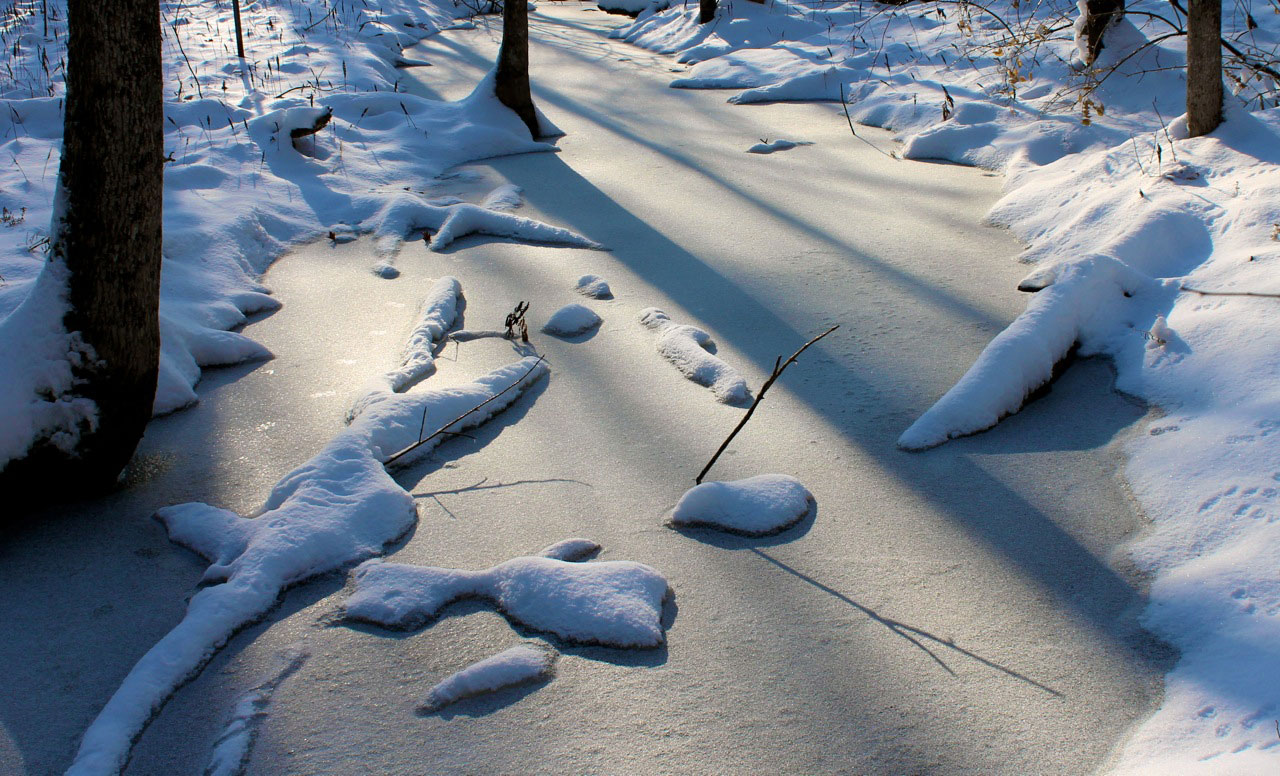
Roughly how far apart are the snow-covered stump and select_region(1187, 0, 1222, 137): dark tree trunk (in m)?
1.59

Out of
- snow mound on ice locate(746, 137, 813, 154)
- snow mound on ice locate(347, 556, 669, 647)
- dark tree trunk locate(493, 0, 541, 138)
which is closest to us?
snow mound on ice locate(347, 556, 669, 647)

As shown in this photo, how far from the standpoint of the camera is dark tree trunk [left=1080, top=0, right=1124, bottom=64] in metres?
5.96

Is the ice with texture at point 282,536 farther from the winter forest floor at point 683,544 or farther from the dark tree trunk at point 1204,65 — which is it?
the dark tree trunk at point 1204,65

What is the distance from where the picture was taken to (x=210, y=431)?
3.09m

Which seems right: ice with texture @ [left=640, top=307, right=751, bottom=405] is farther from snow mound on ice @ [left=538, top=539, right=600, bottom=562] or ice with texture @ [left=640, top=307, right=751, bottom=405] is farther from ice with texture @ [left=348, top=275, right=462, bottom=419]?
snow mound on ice @ [left=538, top=539, right=600, bottom=562]

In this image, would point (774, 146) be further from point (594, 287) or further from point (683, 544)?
point (683, 544)

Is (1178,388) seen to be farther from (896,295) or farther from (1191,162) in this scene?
(1191,162)

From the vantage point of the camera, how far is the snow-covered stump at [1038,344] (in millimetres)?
2918

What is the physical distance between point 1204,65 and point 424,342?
3960 millimetres

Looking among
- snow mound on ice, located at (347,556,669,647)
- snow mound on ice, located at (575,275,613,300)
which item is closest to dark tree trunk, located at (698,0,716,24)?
snow mound on ice, located at (575,275,613,300)

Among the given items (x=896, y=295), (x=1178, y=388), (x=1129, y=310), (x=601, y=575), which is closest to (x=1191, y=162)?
(x=1129, y=310)

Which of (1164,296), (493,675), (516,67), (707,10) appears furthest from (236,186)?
(707,10)

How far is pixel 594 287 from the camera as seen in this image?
4121 millimetres

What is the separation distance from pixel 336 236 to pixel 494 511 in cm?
281
